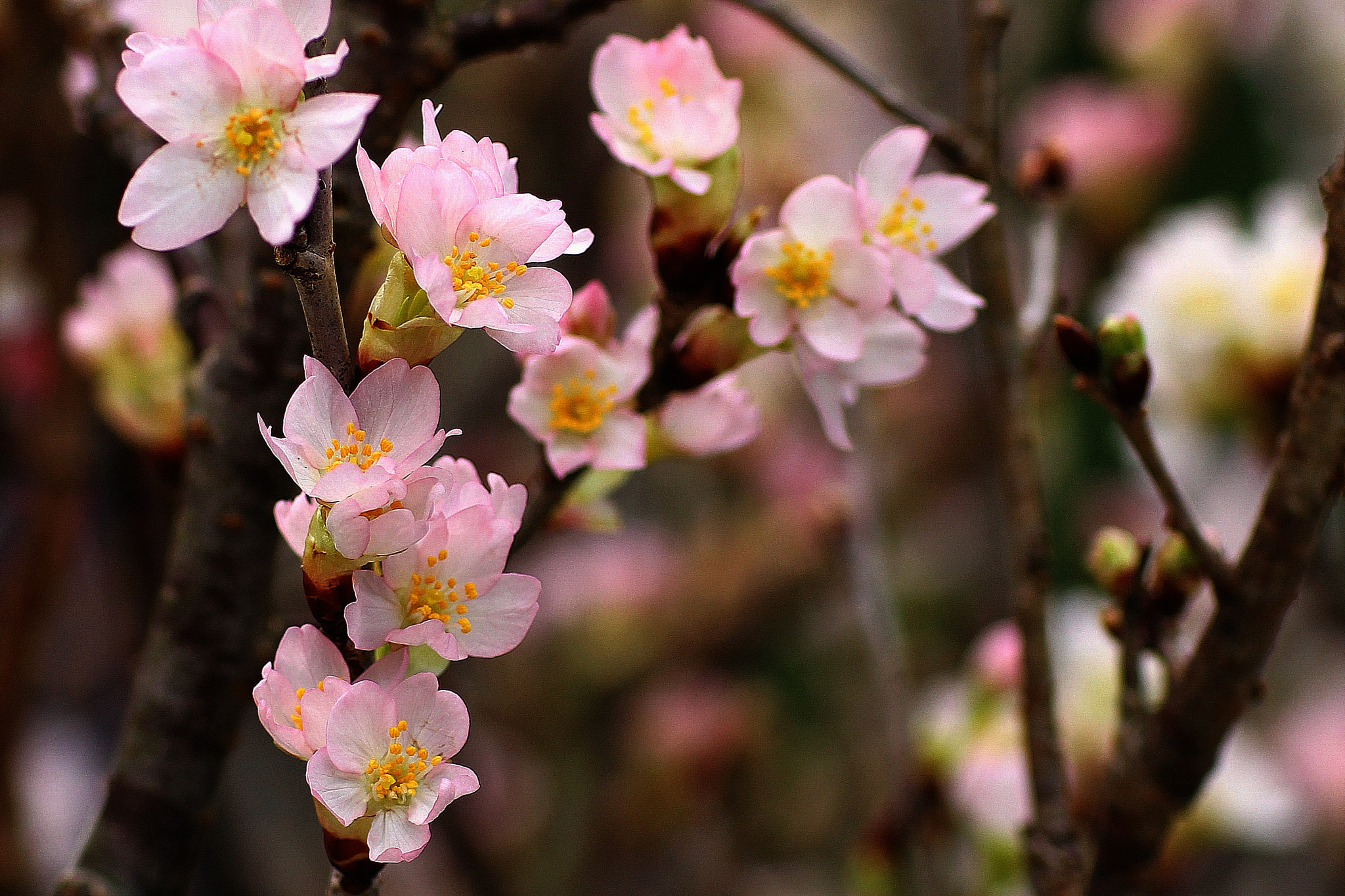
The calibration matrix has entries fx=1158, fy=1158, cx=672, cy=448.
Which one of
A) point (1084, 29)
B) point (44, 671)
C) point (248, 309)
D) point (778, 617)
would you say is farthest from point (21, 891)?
point (1084, 29)

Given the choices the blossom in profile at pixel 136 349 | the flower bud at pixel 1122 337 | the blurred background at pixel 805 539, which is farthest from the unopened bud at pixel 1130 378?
the blossom in profile at pixel 136 349

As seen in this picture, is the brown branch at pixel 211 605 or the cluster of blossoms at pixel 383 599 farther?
the brown branch at pixel 211 605

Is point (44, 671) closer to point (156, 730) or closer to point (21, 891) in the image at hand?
point (21, 891)

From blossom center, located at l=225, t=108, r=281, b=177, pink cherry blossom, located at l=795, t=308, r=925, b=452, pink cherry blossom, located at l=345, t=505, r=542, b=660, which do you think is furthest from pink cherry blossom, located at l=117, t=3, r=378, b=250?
pink cherry blossom, located at l=795, t=308, r=925, b=452

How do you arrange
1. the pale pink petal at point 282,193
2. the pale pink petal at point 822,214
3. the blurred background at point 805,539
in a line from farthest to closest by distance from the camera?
1. the blurred background at point 805,539
2. the pale pink petal at point 822,214
3. the pale pink petal at point 282,193

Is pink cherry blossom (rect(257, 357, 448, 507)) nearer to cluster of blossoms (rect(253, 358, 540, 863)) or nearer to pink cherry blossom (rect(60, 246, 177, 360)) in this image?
cluster of blossoms (rect(253, 358, 540, 863))

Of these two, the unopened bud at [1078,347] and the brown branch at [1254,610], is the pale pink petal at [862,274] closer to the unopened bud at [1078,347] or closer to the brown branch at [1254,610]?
the unopened bud at [1078,347]
